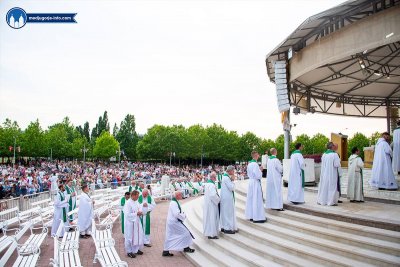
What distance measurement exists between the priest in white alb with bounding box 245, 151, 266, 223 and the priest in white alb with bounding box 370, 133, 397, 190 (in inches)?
158

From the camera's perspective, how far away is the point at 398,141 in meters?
11.4

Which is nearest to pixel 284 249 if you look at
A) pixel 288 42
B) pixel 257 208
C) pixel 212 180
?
pixel 257 208

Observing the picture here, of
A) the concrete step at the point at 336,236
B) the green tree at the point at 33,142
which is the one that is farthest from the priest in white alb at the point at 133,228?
the green tree at the point at 33,142

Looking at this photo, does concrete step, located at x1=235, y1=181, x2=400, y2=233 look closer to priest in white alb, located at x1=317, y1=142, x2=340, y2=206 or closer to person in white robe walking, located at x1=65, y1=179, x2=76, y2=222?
priest in white alb, located at x1=317, y1=142, x2=340, y2=206

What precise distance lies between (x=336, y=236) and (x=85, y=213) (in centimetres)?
815

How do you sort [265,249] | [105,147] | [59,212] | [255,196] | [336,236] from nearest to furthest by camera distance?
[336,236] → [265,249] → [255,196] → [59,212] → [105,147]

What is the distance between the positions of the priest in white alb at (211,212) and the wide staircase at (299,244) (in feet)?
0.79

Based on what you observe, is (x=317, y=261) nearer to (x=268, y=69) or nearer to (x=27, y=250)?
(x=27, y=250)

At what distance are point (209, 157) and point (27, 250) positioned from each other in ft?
223

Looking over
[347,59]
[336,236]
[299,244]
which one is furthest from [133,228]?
[347,59]

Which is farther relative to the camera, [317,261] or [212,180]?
[212,180]

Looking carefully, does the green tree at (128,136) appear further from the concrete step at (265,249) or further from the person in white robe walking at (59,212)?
the concrete step at (265,249)

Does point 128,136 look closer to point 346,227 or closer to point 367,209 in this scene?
point 367,209

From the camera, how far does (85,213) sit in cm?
1162
